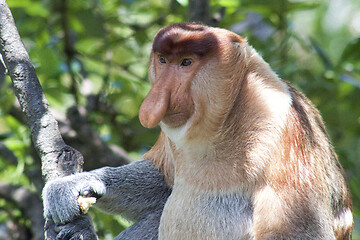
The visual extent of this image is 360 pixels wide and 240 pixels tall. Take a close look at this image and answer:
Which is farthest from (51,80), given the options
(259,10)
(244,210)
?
(244,210)

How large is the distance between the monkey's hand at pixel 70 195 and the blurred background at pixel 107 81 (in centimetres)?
77

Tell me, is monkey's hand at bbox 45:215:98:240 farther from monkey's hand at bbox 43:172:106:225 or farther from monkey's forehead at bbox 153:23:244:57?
monkey's forehead at bbox 153:23:244:57

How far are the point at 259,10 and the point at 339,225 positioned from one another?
84.2 inches

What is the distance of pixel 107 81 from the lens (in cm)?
499

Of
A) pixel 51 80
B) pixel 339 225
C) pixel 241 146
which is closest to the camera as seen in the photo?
pixel 241 146

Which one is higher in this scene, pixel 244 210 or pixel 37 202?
pixel 244 210

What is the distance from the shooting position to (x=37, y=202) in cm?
470

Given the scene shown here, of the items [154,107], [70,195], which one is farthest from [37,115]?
[154,107]

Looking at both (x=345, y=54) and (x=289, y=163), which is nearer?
(x=289, y=163)

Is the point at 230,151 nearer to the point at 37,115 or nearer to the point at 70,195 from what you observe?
the point at 70,195

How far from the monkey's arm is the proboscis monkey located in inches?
0.4

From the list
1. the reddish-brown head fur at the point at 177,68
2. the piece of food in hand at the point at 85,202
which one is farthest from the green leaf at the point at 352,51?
the piece of food in hand at the point at 85,202

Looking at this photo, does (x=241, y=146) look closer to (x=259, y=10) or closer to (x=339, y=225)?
(x=339, y=225)

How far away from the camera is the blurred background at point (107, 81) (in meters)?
4.57
